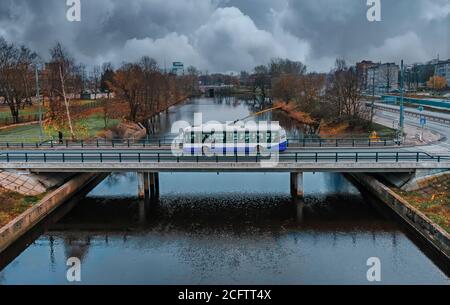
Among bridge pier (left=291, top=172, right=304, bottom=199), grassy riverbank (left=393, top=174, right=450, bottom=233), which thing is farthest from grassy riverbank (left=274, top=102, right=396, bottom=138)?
grassy riverbank (left=393, top=174, right=450, bottom=233)

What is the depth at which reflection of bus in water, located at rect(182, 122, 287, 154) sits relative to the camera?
38.0 m

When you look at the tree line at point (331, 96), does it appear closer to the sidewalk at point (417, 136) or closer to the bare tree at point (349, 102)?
the bare tree at point (349, 102)

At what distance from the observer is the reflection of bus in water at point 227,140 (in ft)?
125

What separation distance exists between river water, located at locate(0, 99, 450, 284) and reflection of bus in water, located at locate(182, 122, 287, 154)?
10.9ft

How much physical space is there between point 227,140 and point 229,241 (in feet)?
38.7

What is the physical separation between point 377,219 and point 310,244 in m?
6.55

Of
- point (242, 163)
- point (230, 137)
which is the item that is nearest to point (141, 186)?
point (230, 137)

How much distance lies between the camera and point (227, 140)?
125 feet

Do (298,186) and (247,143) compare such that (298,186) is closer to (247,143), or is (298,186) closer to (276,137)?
(276,137)

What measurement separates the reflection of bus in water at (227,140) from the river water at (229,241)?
3.34 metres

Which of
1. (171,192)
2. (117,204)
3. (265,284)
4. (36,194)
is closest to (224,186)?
(171,192)

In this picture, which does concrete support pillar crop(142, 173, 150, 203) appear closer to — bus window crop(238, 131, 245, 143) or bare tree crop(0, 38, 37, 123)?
bus window crop(238, 131, 245, 143)

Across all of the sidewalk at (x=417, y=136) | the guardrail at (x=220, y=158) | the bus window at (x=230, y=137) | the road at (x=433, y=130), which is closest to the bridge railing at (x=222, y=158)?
the guardrail at (x=220, y=158)
